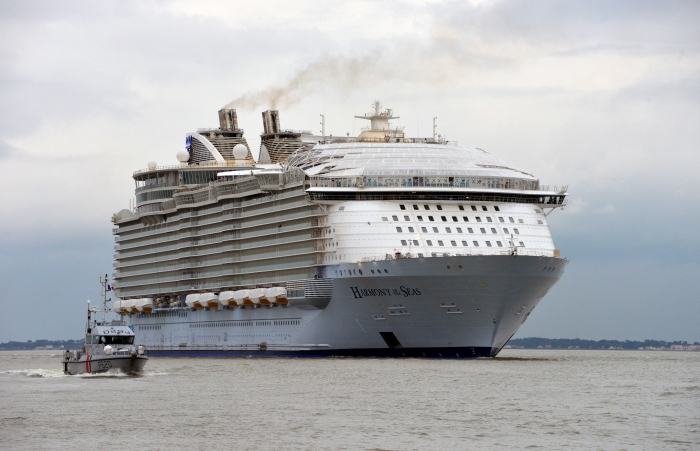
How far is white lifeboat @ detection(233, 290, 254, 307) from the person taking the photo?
84.3 meters

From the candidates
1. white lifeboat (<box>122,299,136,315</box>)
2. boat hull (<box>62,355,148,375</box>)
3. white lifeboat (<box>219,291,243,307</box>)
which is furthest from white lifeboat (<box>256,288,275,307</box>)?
white lifeboat (<box>122,299,136,315</box>)

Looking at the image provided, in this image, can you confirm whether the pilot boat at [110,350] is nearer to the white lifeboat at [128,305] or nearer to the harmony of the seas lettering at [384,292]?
the harmony of the seas lettering at [384,292]

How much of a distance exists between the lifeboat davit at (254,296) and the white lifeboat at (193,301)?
8.77 m

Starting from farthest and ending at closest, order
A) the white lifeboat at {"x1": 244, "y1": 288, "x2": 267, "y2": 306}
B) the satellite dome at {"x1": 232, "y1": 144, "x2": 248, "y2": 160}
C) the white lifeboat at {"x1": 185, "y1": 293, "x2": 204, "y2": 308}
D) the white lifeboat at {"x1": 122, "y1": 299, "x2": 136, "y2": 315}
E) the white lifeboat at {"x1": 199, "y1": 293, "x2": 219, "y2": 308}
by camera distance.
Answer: the white lifeboat at {"x1": 122, "y1": 299, "x2": 136, "y2": 315} < the satellite dome at {"x1": 232, "y1": 144, "x2": 248, "y2": 160} < the white lifeboat at {"x1": 185, "y1": 293, "x2": 204, "y2": 308} < the white lifeboat at {"x1": 199, "y1": 293, "x2": 219, "y2": 308} < the white lifeboat at {"x1": 244, "y1": 288, "x2": 267, "y2": 306}

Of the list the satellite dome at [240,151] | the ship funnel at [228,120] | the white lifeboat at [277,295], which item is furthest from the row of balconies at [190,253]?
the ship funnel at [228,120]

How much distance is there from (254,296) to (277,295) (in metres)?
3.43

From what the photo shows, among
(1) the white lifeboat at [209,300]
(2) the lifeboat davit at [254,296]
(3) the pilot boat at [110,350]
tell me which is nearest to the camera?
(3) the pilot boat at [110,350]

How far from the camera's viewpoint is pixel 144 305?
341 feet

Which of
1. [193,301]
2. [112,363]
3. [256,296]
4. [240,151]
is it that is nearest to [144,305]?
[193,301]

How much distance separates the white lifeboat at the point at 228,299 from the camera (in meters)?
86.4

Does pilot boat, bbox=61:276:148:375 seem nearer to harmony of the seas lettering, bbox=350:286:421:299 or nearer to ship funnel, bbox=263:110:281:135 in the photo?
harmony of the seas lettering, bbox=350:286:421:299

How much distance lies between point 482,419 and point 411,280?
26652 mm

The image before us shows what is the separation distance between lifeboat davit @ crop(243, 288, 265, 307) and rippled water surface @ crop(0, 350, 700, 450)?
1604cm

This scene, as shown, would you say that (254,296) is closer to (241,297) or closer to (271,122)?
(241,297)
